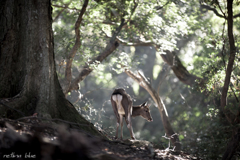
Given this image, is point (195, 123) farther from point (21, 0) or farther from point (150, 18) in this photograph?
point (21, 0)

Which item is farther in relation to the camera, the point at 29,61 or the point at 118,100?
the point at 118,100

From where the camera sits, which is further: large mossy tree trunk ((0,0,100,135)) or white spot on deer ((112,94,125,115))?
white spot on deer ((112,94,125,115))

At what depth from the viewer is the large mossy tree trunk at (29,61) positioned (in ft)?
16.5

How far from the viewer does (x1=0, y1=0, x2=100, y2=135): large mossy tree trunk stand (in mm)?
5016

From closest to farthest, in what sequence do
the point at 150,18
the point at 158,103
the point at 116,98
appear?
1. the point at 116,98
2. the point at 150,18
3. the point at 158,103

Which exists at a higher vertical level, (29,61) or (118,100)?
(29,61)

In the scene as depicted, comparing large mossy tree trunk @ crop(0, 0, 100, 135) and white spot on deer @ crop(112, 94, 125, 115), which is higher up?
large mossy tree trunk @ crop(0, 0, 100, 135)

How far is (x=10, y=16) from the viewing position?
5359 millimetres

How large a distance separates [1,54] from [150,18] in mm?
5640

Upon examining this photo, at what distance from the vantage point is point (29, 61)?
17.2 ft

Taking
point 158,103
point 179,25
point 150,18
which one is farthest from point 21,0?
point 158,103

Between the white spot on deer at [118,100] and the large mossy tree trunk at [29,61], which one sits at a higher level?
the large mossy tree trunk at [29,61]

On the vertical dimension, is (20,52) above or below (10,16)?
below

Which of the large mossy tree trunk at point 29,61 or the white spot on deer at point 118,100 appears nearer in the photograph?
the large mossy tree trunk at point 29,61
